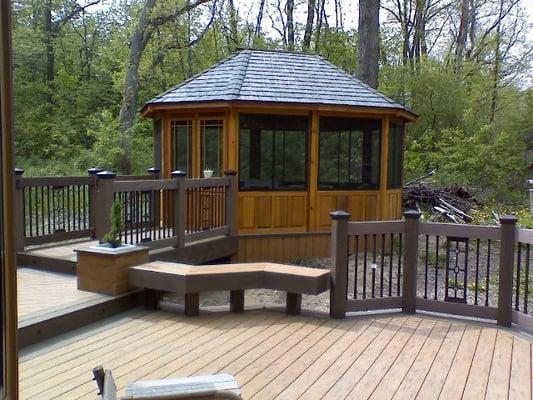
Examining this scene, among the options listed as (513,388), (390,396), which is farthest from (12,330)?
(513,388)

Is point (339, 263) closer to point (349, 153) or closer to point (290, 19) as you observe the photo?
point (349, 153)

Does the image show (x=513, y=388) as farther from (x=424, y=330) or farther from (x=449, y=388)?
(x=424, y=330)

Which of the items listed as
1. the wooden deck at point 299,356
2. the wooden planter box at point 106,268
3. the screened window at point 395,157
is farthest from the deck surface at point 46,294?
the screened window at point 395,157

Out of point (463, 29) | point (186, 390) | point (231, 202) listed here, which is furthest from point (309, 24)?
point (186, 390)

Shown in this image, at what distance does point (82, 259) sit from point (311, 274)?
2.09 metres

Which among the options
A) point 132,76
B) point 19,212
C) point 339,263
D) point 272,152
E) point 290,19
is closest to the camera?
point 339,263

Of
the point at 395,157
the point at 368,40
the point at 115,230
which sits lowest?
the point at 115,230

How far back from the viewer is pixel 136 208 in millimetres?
6258

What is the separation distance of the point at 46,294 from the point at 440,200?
34.7 feet

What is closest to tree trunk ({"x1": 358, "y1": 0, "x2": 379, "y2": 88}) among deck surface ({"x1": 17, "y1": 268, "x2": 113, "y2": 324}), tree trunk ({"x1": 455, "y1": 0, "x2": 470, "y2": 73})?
deck surface ({"x1": 17, "y1": 268, "x2": 113, "y2": 324})

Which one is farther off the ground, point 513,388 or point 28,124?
point 28,124

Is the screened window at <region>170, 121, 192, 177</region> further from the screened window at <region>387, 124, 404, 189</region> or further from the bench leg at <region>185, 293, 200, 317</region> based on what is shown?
the bench leg at <region>185, 293, 200, 317</region>

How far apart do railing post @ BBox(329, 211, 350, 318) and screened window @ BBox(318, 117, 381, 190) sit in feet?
13.9

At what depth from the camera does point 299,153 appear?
8805 millimetres
